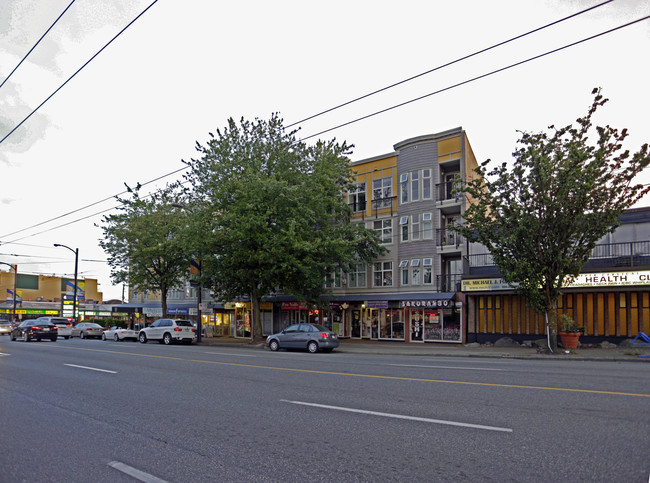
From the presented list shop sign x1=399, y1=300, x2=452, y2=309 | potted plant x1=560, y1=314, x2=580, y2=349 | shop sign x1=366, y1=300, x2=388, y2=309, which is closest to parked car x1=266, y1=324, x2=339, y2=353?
shop sign x1=399, y1=300, x2=452, y2=309

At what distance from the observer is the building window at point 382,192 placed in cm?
3350

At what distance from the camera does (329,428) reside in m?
6.41

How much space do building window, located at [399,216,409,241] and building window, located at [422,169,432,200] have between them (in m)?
1.89

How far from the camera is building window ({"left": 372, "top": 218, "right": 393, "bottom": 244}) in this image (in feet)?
108

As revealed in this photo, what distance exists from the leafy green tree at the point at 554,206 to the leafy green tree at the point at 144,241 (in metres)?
22.7

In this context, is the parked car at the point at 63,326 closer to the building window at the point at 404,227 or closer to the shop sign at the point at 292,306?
the shop sign at the point at 292,306

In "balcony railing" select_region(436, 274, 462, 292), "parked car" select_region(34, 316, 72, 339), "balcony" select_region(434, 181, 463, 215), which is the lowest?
"parked car" select_region(34, 316, 72, 339)

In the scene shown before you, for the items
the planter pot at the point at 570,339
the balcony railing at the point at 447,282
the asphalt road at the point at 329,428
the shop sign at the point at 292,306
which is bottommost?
the planter pot at the point at 570,339

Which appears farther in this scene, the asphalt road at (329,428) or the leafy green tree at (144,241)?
the leafy green tree at (144,241)

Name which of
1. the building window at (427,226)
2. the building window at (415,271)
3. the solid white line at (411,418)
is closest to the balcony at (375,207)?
the building window at (427,226)

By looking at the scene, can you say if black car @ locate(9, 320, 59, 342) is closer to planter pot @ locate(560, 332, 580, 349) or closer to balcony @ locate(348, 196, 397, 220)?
balcony @ locate(348, 196, 397, 220)

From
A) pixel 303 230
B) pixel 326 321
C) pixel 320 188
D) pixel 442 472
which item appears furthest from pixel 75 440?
pixel 326 321

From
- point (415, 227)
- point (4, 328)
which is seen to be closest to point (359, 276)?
point (415, 227)

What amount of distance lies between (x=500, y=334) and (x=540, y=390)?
19.1 m
